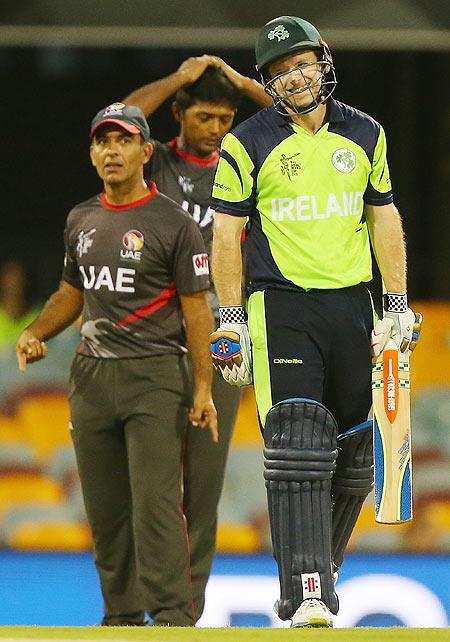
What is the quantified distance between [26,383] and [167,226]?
2278 millimetres

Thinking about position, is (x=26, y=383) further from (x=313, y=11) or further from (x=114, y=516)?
(x=313, y=11)

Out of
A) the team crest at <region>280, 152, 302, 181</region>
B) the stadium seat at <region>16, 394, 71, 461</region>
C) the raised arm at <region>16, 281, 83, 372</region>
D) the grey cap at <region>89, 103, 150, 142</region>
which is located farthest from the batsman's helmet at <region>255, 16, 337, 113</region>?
the stadium seat at <region>16, 394, 71, 461</region>

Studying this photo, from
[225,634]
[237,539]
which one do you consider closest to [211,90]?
[225,634]

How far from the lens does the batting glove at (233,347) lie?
Answer: 14.2ft

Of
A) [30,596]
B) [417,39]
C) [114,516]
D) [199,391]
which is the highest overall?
[417,39]

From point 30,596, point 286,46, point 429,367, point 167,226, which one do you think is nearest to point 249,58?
point 429,367

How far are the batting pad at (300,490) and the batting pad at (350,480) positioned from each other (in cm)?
23

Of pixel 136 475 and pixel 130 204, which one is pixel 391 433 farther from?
pixel 130 204

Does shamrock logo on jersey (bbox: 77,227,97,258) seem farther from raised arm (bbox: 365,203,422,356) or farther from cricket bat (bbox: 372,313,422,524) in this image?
cricket bat (bbox: 372,313,422,524)

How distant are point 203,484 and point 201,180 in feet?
3.90

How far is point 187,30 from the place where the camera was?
8.70m

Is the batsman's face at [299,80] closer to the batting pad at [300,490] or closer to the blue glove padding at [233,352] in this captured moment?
the blue glove padding at [233,352]

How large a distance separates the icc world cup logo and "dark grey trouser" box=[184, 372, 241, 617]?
26.8 inches

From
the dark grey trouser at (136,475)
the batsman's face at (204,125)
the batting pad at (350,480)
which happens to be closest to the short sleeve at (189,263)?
the dark grey trouser at (136,475)
